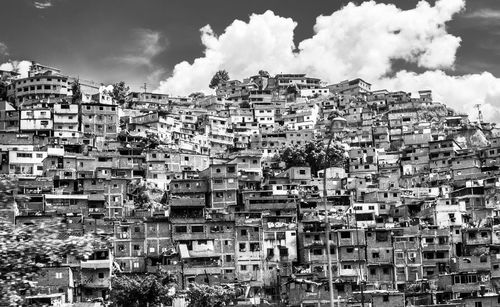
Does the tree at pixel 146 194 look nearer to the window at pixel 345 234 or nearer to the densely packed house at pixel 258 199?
the densely packed house at pixel 258 199

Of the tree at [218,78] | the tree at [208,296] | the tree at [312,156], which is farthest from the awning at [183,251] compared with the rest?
the tree at [218,78]

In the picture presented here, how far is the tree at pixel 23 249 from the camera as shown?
12.6m

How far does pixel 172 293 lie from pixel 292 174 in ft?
71.9

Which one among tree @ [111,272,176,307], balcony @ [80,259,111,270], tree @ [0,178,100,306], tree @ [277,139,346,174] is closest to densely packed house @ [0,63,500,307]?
balcony @ [80,259,111,270]

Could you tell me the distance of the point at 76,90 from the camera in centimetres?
8494

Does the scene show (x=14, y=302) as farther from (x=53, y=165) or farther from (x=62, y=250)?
(x=53, y=165)

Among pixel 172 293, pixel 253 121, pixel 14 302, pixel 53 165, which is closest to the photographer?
pixel 14 302

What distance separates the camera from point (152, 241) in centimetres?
5200

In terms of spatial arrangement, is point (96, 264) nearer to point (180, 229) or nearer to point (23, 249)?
point (180, 229)

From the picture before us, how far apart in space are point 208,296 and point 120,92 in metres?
55.5

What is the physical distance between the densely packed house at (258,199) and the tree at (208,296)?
9.32ft

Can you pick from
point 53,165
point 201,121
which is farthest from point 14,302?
point 201,121

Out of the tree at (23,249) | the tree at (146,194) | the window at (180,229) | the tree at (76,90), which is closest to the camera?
the tree at (23,249)

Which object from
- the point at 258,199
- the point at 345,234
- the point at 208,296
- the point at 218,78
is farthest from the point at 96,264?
the point at 218,78
